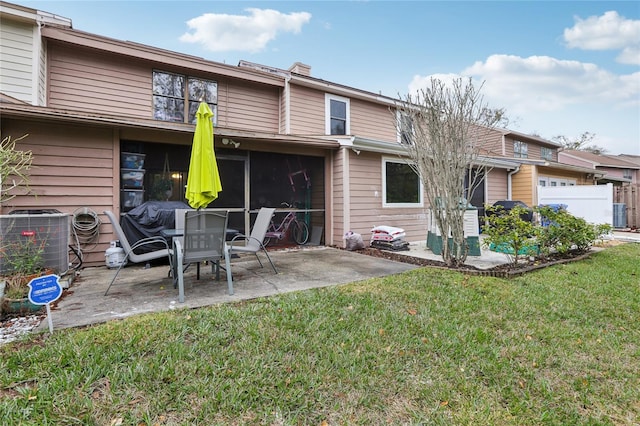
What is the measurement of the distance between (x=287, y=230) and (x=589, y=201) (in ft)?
32.8

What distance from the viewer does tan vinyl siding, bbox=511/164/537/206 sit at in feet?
38.1

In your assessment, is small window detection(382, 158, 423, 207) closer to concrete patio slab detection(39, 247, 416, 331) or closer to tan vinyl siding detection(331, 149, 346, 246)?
tan vinyl siding detection(331, 149, 346, 246)

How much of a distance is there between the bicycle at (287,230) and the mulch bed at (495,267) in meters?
1.72

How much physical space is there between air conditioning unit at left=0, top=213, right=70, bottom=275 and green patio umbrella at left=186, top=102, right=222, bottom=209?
1.71m

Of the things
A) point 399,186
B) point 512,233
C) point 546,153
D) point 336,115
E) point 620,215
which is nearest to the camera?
point 512,233

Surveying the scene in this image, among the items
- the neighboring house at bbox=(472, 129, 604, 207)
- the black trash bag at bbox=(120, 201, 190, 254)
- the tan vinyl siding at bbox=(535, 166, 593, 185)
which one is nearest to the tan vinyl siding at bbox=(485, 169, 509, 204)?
the neighboring house at bbox=(472, 129, 604, 207)

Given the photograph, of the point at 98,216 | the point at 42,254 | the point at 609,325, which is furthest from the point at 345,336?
the point at 98,216

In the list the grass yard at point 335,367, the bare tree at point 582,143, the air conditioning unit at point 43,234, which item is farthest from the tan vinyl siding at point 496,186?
the bare tree at point 582,143

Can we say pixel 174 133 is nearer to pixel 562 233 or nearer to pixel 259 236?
pixel 259 236

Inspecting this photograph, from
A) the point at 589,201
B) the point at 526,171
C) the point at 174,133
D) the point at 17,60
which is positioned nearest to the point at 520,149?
the point at 526,171

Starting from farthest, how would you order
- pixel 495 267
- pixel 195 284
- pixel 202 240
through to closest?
1. pixel 495 267
2. pixel 195 284
3. pixel 202 240

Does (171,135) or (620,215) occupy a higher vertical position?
(171,135)

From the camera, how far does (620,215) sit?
1242 centimetres

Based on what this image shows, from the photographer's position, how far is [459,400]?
6.23 feet
